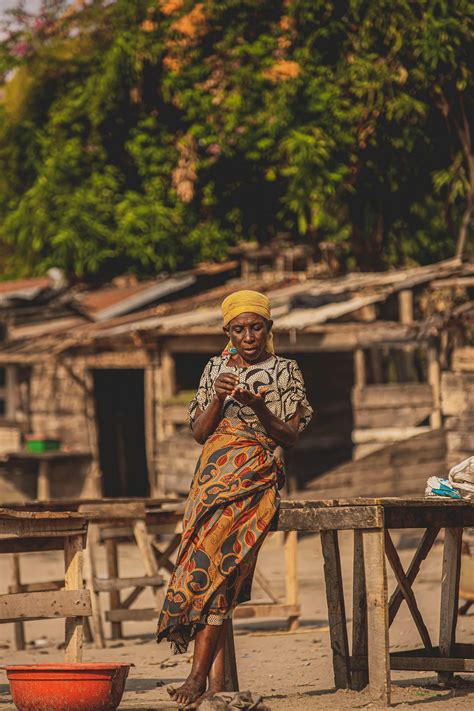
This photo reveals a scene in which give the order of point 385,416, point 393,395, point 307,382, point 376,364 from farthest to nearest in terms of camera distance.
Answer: point 307,382, point 376,364, point 385,416, point 393,395

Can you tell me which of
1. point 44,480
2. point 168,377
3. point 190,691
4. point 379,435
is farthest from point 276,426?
point 44,480

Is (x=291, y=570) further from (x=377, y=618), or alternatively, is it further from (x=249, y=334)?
(x=249, y=334)

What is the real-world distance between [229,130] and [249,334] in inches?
570

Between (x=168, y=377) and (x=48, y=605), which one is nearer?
(x=48, y=605)

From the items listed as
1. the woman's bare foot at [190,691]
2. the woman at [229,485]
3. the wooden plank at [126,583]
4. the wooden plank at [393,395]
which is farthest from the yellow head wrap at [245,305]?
the wooden plank at [393,395]

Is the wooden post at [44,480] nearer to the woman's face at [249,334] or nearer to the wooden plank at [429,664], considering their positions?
the wooden plank at [429,664]

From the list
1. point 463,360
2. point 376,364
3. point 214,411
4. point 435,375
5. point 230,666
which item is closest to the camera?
point 214,411

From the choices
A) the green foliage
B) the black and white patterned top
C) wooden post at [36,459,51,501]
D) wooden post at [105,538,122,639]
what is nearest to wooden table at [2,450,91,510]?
wooden post at [36,459,51,501]

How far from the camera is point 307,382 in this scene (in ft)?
59.5

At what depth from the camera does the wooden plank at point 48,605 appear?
579 centimetres

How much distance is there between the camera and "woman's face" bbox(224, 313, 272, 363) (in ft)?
18.2

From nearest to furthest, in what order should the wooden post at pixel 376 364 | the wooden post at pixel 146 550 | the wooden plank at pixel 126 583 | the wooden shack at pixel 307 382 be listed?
the wooden post at pixel 146 550 < the wooden plank at pixel 126 583 < the wooden shack at pixel 307 382 < the wooden post at pixel 376 364

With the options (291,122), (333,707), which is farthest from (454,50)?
(333,707)

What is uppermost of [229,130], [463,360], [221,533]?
[229,130]
